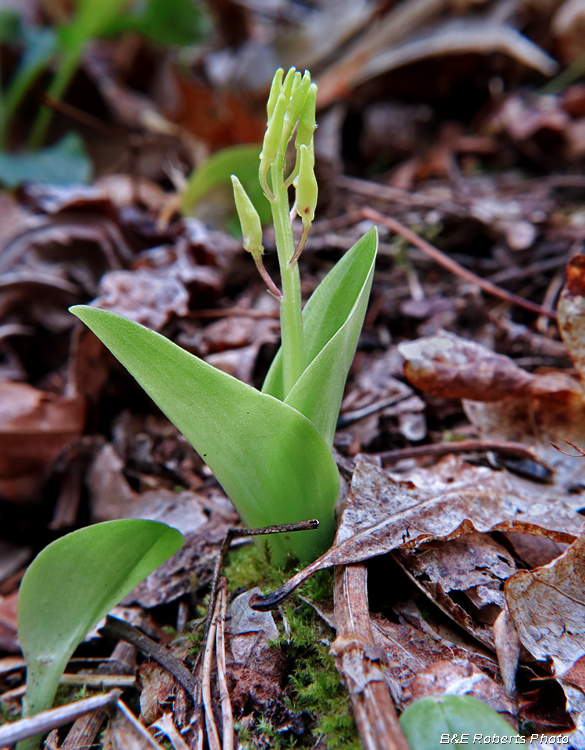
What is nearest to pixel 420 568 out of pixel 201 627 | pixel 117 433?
pixel 201 627

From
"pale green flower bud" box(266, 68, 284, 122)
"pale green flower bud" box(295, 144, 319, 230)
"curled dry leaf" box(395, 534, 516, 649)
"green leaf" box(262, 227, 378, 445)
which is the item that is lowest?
"curled dry leaf" box(395, 534, 516, 649)

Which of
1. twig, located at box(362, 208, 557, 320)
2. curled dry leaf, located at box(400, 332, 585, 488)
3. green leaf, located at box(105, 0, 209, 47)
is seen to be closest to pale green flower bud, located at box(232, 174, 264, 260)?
curled dry leaf, located at box(400, 332, 585, 488)

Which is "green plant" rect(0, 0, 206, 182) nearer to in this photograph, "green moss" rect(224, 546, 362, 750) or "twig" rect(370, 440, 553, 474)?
"twig" rect(370, 440, 553, 474)

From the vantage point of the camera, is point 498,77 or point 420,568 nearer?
point 420,568

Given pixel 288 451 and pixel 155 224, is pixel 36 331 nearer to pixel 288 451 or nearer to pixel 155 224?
pixel 155 224

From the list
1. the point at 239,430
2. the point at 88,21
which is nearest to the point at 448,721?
the point at 239,430

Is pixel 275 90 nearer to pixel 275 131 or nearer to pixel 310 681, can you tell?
pixel 275 131

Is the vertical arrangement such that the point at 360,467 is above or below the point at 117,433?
above

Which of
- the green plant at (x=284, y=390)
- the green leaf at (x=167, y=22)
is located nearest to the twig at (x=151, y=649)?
the green plant at (x=284, y=390)
